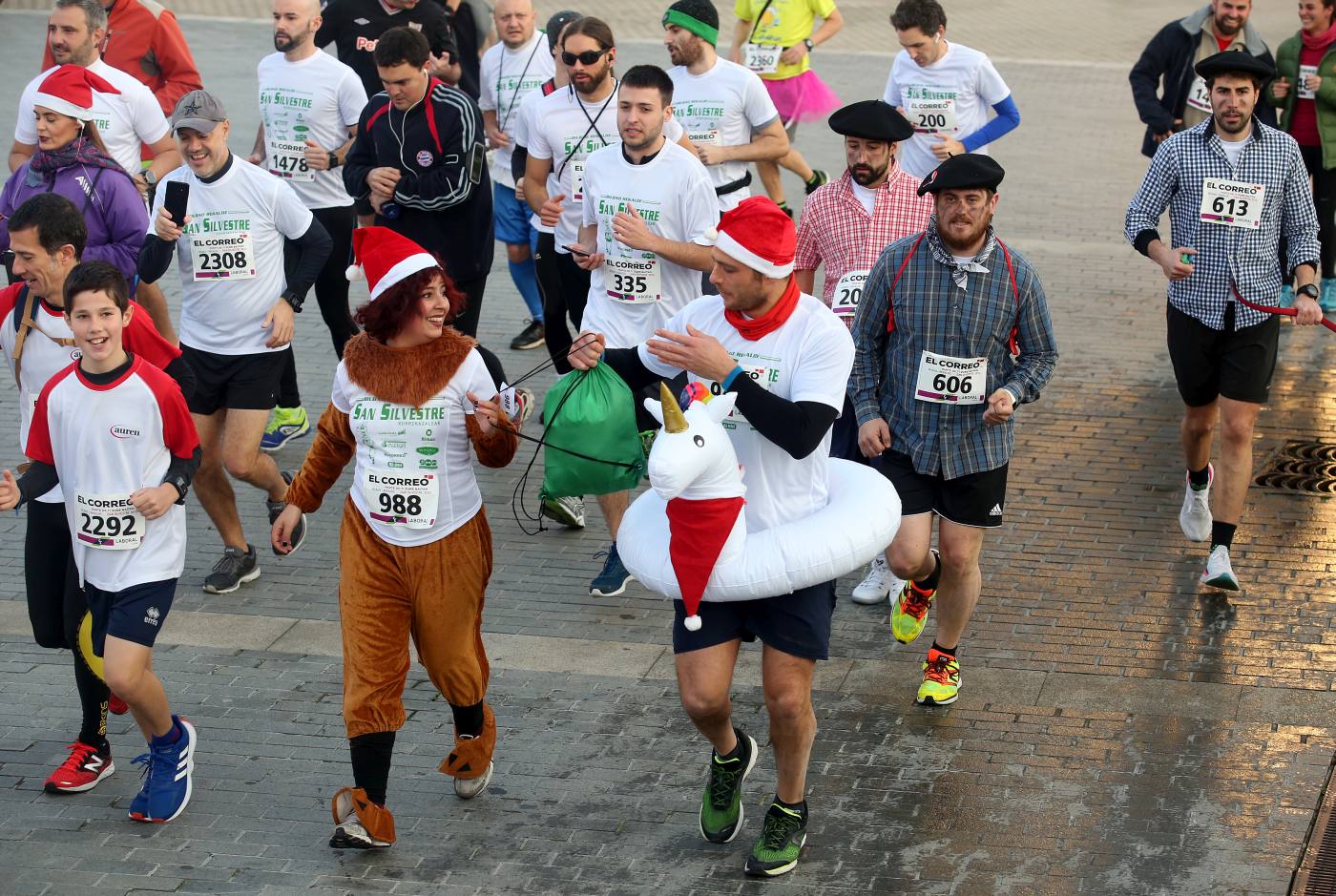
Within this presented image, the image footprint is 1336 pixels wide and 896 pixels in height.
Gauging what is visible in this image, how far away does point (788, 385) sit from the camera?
17.4 feet

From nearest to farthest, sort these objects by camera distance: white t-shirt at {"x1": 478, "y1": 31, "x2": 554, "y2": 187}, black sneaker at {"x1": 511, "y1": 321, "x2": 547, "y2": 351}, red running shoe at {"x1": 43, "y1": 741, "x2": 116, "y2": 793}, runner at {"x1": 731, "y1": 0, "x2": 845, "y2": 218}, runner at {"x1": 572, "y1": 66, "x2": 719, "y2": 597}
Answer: red running shoe at {"x1": 43, "y1": 741, "x2": 116, "y2": 793}, runner at {"x1": 572, "y1": 66, "x2": 719, "y2": 597}, white t-shirt at {"x1": 478, "y1": 31, "x2": 554, "y2": 187}, black sneaker at {"x1": 511, "y1": 321, "x2": 547, "y2": 351}, runner at {"x1": 731, "y1": 0, "x2": 845, "y2": 218}

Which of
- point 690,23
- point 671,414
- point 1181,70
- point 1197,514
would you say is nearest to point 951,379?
point 671,414

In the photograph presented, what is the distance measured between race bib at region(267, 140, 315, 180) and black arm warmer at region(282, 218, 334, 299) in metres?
1.91

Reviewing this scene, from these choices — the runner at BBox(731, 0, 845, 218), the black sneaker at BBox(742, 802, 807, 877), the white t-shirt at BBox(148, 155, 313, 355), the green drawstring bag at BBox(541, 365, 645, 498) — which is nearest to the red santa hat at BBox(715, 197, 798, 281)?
the green drawstring bag at BBox(541, 365, 645, 498)

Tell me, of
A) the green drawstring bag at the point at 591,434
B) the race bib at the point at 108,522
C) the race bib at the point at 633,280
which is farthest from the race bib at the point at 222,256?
the green drawstring bag at the point at 591,434

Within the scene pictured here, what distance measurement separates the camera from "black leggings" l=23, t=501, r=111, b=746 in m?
6.10

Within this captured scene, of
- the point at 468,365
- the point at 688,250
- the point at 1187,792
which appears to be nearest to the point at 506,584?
the point at 688,250

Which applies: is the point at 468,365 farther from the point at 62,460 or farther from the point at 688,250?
the point at 688,250

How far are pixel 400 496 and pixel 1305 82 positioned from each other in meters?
7.05

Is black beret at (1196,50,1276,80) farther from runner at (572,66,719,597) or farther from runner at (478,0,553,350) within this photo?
runner at (478,0,553,350)

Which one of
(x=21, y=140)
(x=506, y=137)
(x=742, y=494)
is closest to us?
(x=742, y=494)

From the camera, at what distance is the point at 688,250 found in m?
7.45

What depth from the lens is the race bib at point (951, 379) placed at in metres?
6.36

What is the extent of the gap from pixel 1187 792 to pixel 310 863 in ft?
9.43
